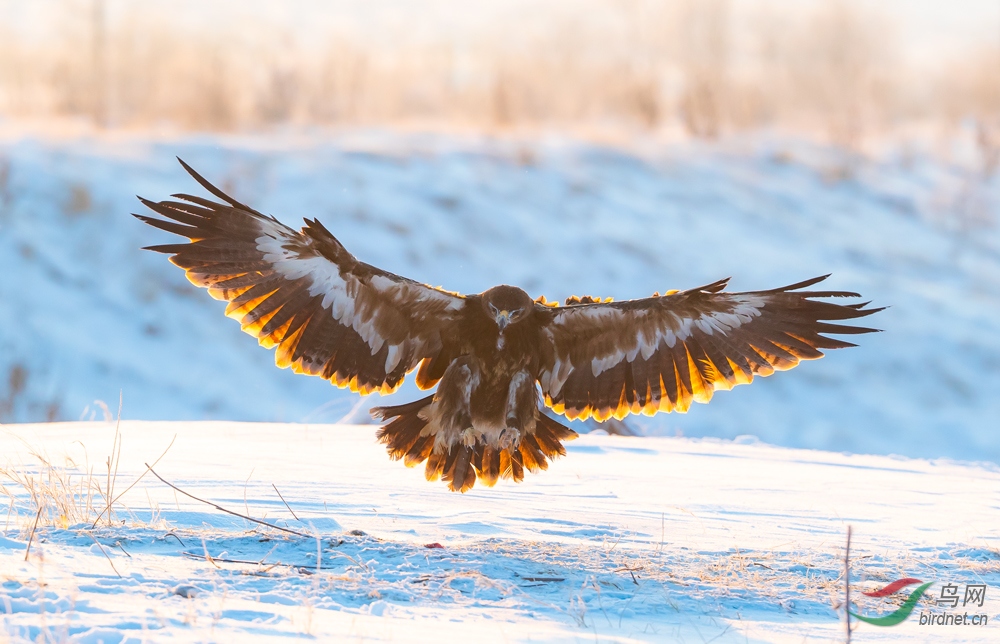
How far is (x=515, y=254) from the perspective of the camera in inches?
886

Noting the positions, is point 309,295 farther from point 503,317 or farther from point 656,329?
point 656,329

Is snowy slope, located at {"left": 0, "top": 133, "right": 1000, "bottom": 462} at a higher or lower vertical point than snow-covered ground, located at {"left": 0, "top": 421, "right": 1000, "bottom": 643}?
higher

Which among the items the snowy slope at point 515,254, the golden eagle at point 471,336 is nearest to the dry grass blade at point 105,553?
the golden eagle at point 471,336

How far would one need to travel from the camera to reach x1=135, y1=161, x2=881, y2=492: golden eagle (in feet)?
15.9

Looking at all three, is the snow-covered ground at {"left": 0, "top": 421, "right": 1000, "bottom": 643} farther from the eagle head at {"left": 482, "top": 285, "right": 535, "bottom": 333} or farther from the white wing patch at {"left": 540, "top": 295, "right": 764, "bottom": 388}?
the eagle head at {"left": 482, "top": 285, "right": 535, "bottom": 333}

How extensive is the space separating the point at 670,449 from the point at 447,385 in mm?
3268

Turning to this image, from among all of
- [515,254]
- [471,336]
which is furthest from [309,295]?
[515,254]

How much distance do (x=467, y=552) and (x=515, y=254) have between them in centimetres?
1871

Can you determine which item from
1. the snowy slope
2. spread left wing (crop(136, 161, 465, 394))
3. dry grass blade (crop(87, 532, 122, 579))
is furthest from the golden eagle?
the snowy slope

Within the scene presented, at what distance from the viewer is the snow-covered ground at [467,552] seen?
301 centimetres

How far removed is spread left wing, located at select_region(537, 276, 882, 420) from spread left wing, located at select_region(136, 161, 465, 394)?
0.67 metres

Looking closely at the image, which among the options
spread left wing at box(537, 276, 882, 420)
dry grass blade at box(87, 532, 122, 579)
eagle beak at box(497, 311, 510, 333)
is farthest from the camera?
spread left wing at box(537, 276, 882, 420)

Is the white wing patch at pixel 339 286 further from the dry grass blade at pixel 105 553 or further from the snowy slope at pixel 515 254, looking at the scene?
the snowy slope at pixel 515 254

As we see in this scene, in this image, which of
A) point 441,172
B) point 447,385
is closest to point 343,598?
point 447,385
